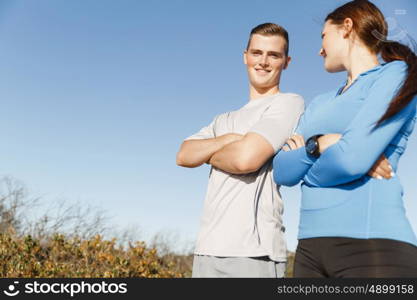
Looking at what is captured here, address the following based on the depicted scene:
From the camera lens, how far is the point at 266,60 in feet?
9.33

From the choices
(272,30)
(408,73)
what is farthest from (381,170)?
(272,30)

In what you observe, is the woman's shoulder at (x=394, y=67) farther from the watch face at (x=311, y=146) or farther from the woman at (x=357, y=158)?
the watch face at (x=311, y=146)

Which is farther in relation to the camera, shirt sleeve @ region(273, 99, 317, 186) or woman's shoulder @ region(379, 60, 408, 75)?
shirt sleeve @ region(273, 99, 317, 186)

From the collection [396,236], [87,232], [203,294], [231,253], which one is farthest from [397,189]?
[87,232]

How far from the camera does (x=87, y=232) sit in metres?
8.35

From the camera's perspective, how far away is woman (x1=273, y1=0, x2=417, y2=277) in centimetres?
187

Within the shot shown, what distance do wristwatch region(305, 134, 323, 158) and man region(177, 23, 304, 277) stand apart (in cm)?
40

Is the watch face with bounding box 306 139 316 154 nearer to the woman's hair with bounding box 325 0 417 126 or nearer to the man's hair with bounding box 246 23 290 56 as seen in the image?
the woman's hair with bounding box 325 0 417 126

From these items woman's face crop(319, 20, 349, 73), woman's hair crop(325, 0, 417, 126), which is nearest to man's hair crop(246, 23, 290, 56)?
woman's face crop(319, 20, 349, 73)

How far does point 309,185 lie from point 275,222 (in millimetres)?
465

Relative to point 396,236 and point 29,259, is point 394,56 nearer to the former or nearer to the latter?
point 396,236

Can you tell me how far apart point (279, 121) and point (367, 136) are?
2.41 ft

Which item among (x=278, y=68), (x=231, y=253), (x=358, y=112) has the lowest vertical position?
(x=231, y=253)

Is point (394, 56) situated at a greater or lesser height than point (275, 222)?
greater
